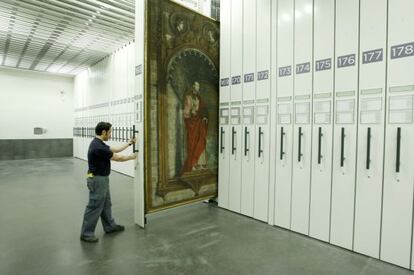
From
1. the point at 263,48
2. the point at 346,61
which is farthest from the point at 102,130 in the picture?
the point at 346,61

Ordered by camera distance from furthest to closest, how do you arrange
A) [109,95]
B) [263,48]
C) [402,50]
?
1. [109,95]
2. [263,48]
3. [402,50]

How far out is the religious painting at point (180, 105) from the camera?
4.07 metres

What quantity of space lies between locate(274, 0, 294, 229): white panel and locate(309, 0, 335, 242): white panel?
0.36 m

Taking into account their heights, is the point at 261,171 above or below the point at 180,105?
below

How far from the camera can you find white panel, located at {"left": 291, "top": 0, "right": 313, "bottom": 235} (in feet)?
11.7

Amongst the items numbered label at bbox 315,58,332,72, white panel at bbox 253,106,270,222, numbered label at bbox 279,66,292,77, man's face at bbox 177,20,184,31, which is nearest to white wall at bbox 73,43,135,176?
man's face at bbox 177,20,184,31

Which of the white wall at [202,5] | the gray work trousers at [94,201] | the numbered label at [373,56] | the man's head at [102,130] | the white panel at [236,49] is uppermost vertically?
the white wall at [202,5]

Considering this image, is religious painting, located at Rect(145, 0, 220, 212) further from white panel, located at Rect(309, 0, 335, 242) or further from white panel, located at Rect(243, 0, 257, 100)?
white panel, located at Rect(309, 0, 335, 242)

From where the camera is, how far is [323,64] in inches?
134

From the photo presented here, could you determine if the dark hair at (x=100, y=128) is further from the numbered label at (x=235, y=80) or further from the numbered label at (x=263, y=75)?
the numbered label at (x=263, y=75)

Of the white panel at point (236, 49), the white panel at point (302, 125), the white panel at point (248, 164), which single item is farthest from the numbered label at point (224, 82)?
the white panel at point (302, 125)

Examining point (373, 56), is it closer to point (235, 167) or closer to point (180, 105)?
point (235, 167)

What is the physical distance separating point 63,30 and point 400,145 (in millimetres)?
8287

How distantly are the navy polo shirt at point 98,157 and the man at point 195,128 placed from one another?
1443mm
